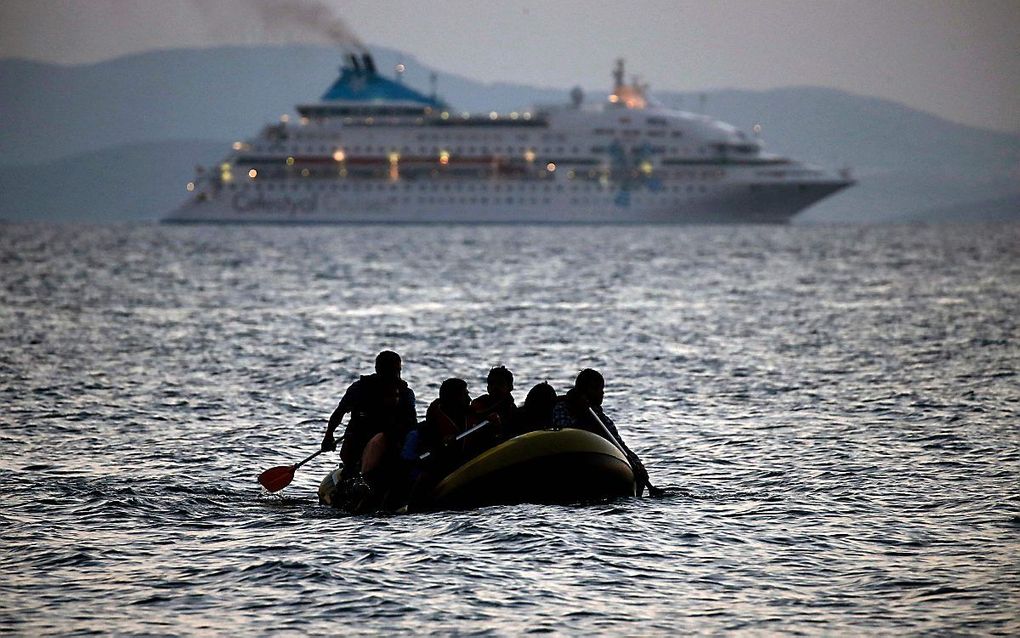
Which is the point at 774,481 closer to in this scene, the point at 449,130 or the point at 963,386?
the point at 963,386

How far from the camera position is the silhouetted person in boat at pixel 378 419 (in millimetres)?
14250

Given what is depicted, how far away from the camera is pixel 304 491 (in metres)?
16.7

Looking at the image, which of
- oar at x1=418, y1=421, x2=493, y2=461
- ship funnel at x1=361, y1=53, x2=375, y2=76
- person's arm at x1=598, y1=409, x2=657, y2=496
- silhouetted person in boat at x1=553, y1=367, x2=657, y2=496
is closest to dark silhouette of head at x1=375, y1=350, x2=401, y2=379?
oar at x1=418, y1=421, x2=493, y2=461

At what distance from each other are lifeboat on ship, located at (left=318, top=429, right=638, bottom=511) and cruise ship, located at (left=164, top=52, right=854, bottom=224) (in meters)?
139

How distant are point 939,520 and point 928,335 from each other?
2430cm

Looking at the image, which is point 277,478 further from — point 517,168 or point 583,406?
point 517,168

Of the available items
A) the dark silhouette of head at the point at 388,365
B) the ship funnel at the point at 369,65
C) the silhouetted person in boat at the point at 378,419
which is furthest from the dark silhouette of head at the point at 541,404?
the ship funnel at the point at 369,65

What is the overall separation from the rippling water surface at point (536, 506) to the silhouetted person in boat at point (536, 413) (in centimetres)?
81

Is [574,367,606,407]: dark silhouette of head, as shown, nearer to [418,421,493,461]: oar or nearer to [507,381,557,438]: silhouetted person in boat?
[507,381,557,438]: silhouetted person in boat

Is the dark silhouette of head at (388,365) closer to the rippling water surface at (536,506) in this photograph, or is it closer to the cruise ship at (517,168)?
the rippling water surface at (536,506)

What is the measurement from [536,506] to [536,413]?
1001 millimetres

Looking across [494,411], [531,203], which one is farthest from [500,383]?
[531,203]

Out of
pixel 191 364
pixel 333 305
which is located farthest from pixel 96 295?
pixel 191 364

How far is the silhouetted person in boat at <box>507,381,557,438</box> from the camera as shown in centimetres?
1389
